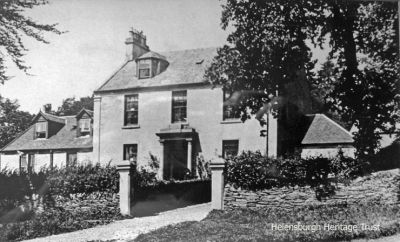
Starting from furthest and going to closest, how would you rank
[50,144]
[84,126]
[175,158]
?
1. [50,144]
2. [84,126]
3. [175,158]

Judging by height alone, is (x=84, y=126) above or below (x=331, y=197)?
above

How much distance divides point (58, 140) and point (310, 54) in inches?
557

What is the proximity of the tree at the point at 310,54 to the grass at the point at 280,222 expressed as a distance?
232 centimetres

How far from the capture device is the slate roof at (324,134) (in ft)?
54.2

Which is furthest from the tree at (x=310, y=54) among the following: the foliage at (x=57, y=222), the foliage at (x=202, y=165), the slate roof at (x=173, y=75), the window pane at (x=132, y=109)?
the window pane at (x=132, y=109)

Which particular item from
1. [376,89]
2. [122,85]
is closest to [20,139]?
[122,85]

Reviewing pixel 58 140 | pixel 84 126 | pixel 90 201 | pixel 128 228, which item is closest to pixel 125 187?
pixel 90 201

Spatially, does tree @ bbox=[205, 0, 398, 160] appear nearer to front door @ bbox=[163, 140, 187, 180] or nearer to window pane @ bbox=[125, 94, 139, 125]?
front door @ bbox=[163, 140, 187, 180]

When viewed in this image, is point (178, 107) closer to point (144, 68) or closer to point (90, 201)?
point (144, 68)

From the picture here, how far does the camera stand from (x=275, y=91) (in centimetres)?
969

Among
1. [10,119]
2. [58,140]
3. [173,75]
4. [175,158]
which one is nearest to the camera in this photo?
[10,119]

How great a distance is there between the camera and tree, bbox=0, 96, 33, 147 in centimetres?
858

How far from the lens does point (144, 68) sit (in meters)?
16.1

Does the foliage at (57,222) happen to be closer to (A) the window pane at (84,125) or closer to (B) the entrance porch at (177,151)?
(B) the entrance porch at (177,151)
